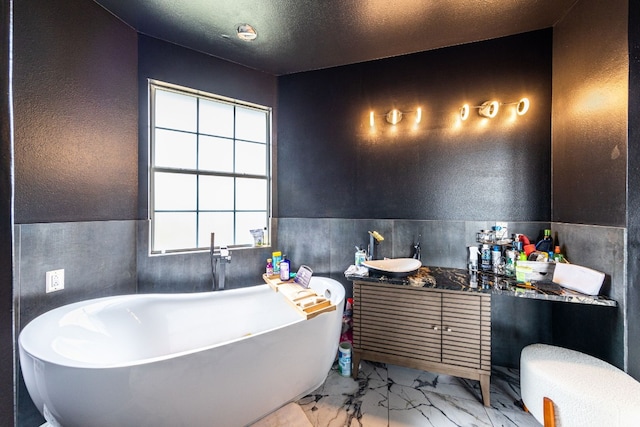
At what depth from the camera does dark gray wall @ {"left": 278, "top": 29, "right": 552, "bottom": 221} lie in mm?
2154

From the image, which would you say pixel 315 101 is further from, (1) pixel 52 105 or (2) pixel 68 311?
(2) pixel 68 311

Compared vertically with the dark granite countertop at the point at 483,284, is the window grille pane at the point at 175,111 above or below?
above

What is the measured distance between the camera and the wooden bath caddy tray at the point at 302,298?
1.67 m

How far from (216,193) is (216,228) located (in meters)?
0.33

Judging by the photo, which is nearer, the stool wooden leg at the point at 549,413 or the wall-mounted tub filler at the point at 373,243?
the stool wooden leg at the point at 549,413

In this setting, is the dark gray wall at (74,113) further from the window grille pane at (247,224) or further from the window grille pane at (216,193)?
the window grille pane at (247,224)

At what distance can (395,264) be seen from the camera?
2297 mm

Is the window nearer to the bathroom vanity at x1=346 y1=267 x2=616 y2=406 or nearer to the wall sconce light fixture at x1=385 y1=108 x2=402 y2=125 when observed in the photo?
the wall sconce light fixture at x1=385 y1=108 x2=402 y2=125

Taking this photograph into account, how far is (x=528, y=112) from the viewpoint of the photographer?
2.15m

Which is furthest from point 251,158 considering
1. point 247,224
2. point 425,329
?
point 425,329

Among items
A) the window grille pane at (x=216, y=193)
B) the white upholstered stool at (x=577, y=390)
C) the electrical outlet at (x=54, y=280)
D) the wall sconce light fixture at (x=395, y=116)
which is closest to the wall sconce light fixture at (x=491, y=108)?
the wall sconce light fixture at (x=395, y=116)

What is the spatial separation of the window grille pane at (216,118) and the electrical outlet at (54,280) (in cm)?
148

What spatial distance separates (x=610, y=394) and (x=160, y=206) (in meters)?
3.01

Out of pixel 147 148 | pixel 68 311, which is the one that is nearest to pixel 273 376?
pixel 68 311
